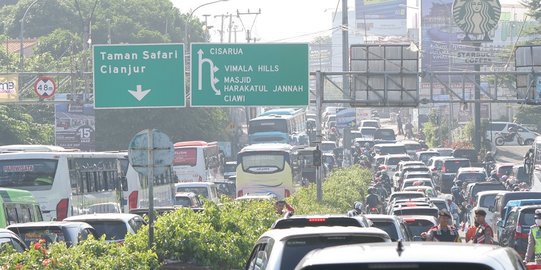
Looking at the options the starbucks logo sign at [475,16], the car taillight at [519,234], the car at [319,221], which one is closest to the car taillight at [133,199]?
the car taillight at [519,234]

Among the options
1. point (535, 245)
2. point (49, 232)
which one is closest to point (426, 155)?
point (49, 232)

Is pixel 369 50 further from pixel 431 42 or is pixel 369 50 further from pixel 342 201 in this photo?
pixel 431 42

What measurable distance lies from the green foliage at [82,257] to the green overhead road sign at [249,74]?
774 inches

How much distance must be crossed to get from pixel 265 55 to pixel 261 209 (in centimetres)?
1436

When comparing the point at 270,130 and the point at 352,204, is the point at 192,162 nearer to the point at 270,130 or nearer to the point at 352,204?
the point at 270,130

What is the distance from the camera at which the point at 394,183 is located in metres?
55.3

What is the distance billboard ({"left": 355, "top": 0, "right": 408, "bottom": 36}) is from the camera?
6855 inches

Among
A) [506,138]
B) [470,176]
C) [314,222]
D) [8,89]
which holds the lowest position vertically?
[470,176]

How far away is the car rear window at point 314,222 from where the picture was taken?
1240 cm

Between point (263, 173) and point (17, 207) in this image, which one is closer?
point (17, 207)

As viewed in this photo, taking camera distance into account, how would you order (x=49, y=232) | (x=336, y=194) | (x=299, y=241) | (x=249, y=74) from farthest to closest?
(x=336, y=194) → (x=249, y=74) → (x=49, y=232) → (x=299, y=241)

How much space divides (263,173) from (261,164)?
342 mm

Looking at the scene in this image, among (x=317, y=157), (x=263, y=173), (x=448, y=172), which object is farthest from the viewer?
(x=448, y=172)

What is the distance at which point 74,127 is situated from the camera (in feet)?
186
